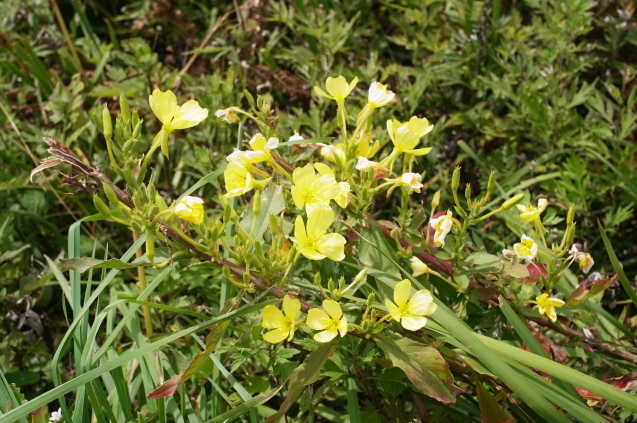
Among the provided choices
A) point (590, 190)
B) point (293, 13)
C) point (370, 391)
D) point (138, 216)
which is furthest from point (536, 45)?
point (138, 216)

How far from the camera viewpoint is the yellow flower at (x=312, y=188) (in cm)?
113

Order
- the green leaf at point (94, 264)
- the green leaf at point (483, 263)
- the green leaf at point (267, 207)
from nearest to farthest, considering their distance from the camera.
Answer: the green leaf at point (94, 264) → the green leaf at point (267, 207) → the green leaf at point (483, 263)

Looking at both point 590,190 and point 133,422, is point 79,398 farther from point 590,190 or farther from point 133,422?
point 590,190

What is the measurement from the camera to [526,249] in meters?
1.28

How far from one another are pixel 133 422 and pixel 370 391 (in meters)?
0.52

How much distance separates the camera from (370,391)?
1.42 meters

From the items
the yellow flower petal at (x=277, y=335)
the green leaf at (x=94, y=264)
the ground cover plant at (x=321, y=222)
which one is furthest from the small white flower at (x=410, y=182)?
the green leaf at (x=94, y=264)

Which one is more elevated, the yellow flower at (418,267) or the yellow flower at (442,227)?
the yellow flower at (442,227)

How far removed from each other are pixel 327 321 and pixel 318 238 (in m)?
0.15

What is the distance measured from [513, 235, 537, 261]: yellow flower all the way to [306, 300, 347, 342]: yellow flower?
0.41 m

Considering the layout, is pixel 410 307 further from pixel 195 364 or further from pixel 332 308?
pixel 195 364

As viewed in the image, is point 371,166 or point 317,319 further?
point 371,166

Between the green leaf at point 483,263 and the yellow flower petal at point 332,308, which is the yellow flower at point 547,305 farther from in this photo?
the yellow flower petal at point 332,308

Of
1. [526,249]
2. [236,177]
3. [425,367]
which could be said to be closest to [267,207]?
[236,177]
